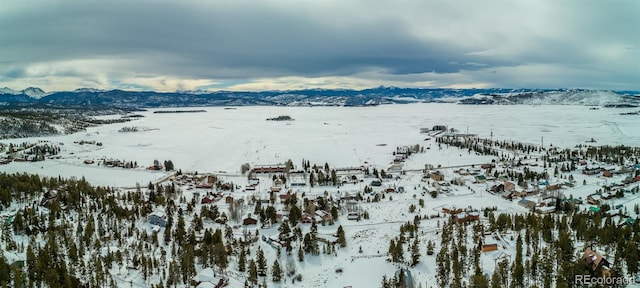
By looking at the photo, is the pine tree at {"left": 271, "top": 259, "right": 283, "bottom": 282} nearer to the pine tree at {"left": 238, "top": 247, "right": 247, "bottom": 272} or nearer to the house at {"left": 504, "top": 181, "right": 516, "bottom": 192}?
the pine tree at {"left": 238, "top": 247, "right": 247, "bottom": 272}

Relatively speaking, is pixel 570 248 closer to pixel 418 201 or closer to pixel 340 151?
pixel 418 201

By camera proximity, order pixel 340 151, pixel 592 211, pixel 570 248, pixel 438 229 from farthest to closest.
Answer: pixel 340 151
pixel 592 211
pixel 438 229
pixel 570 248

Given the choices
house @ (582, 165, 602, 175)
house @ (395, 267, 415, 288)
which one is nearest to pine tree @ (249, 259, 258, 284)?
house @ (395, 267, 415, 288)

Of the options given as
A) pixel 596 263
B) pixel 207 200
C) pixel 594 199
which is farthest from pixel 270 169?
pixel 596 263

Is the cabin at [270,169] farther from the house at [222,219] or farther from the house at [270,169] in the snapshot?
the house at [222,219]

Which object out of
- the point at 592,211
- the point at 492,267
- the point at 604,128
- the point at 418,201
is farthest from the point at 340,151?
the point at 604,128

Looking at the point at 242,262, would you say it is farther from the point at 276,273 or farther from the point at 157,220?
the point at 157,220

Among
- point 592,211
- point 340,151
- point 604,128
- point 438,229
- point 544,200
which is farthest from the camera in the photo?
point 604,128

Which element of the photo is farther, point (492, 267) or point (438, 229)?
point (438, 229)
